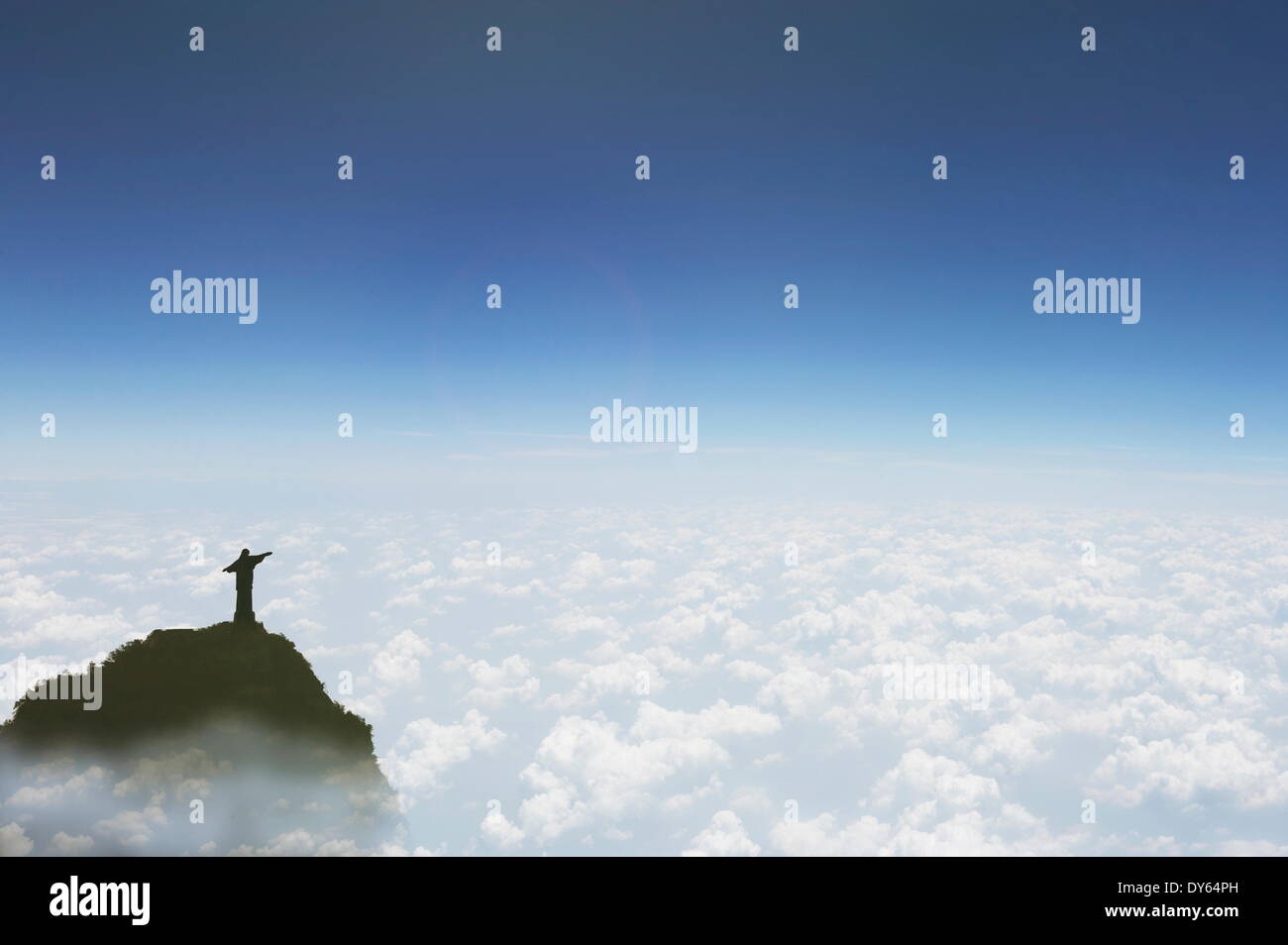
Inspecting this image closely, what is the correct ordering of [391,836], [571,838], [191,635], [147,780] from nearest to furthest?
[147,780] < [191,635] < [391,836] < [571,838]

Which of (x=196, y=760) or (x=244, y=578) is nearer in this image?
(x=196, y=760)

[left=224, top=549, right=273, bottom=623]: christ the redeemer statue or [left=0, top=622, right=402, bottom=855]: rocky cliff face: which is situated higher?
[left=224, top=549, right=273, bottom=623]: christ the redeemer statue

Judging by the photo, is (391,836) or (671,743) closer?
(391,836)

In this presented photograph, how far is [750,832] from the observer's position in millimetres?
152750

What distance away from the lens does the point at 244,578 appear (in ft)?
85.1

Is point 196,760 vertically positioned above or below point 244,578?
below

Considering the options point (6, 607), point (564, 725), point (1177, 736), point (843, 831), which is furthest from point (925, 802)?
point (6, 607)

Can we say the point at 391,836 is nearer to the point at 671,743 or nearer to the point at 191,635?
the point at 191,635

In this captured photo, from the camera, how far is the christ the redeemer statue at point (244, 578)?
82.2 feet

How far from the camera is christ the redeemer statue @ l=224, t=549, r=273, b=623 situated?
82.2ft

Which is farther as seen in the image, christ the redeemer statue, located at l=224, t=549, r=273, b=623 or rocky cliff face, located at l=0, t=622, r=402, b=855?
christ the redeemer statue, located at l=224, t=549, r=273, b=623

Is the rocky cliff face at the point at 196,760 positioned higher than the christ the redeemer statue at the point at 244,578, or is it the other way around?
the christ the redeemer statue at the point at 244,578
